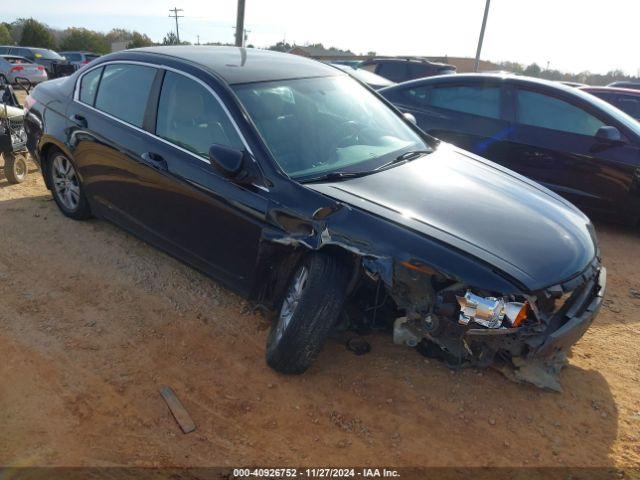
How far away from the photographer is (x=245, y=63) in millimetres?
3799

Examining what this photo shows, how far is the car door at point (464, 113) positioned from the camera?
232 inches

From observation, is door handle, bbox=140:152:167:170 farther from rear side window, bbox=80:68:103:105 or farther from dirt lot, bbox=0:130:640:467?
rear side window, bbox=80:68:103:105

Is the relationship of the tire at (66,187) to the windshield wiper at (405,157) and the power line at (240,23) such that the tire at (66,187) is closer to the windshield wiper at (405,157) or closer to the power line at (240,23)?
the windshield wiper at (405,157)

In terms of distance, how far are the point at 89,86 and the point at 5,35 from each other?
51.1 m

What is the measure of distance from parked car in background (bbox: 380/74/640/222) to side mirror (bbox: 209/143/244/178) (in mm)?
3808

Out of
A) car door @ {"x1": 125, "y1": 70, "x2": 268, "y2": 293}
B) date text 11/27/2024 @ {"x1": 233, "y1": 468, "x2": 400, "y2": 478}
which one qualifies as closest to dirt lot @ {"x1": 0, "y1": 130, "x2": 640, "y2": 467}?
date text 11/27/2024 @ {"x1": 233, "y1": 468, "x2": 400, "y2": 478}

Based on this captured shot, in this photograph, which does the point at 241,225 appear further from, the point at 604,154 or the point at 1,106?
the point at 1,106

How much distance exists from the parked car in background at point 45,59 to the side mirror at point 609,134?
75.2 ft

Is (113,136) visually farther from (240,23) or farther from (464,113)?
(240,23)

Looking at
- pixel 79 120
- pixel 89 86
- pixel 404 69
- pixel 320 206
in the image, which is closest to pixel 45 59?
pixel 404 69

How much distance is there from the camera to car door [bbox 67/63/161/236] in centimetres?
383

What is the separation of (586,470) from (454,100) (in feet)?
15.7

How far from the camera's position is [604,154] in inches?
212

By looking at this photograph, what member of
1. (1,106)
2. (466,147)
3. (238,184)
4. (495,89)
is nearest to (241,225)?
(238,184)
